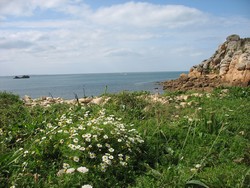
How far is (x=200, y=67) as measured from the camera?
33375 mm

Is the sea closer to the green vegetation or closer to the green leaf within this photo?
the green vegetation

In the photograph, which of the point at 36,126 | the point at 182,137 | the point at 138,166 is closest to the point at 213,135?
the point at 182,137

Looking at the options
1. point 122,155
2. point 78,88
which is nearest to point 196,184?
point 122,155

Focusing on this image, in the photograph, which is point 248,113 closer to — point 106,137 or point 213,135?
point 213,135

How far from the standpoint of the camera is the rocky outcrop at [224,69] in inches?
898

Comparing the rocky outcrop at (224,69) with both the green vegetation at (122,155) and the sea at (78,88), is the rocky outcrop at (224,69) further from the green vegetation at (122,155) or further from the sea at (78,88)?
the green vegetation at (122,155)

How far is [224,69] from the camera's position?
27328 mm

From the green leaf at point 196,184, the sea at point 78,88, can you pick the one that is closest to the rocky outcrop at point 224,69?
the sea at point 78,88

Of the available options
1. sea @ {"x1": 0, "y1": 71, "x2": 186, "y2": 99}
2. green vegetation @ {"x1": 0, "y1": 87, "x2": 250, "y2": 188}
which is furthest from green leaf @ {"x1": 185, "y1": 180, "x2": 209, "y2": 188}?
sea @ {"x1": 0, "y1": 71, "x2": 186, "y2": 99}

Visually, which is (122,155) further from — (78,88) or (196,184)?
(78,88)

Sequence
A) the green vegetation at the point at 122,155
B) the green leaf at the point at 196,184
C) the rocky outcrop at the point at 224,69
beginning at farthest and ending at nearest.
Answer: the rocky outcrop at the point at 224,69 < the green vegetation at the point at 122,155 < the green leaf at the point at 196,184

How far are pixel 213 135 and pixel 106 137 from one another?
9.08 ft

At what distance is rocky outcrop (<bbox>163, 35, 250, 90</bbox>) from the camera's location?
74.8 feet

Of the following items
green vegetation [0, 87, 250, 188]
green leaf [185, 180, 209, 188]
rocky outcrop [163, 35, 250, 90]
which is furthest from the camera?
rocky outcrop [163, 35, 250, 90]
